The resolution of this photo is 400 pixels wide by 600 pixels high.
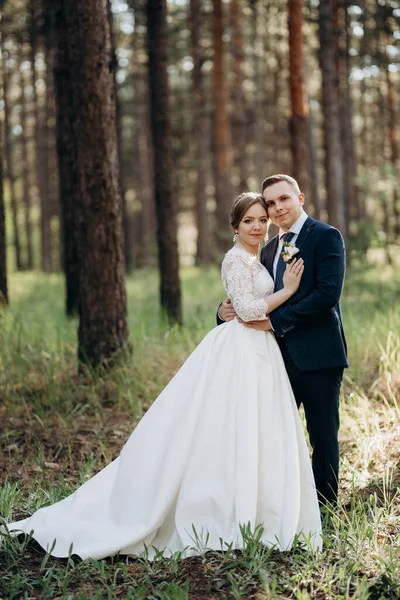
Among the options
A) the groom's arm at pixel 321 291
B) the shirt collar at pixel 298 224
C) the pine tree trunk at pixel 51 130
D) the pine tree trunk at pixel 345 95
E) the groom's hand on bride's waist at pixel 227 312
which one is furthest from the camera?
the pine tree trunk at pixel 345 95

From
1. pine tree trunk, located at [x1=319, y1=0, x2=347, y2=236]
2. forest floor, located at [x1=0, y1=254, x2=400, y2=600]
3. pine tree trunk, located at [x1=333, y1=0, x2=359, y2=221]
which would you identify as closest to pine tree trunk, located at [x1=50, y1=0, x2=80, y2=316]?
forest floor, located at [x1=0, y1=254, x2=400, y2=600]

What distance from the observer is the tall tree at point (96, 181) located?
7086 mm

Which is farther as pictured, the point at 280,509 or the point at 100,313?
the point at 100,313

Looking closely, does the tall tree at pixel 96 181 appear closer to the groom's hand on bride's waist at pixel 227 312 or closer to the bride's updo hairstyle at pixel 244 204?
the groom's hand on bride's waist at pixel 227 312

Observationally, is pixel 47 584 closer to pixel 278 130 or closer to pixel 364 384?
pixel 364 384

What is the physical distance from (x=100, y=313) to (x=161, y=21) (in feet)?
18.1

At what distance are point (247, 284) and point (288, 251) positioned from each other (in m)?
0.35

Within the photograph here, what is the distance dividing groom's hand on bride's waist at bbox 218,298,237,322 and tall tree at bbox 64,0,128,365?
2.99 metres

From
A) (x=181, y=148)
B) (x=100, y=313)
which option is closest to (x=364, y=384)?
(x=100, y=313)

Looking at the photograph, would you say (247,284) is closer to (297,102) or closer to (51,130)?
(297,102)

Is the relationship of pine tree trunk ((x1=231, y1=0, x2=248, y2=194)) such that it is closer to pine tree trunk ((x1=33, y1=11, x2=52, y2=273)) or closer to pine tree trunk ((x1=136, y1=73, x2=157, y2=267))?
pine tree trunk ((x1=136, y1=73, x2=157, y2=267))

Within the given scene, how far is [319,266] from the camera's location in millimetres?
4230

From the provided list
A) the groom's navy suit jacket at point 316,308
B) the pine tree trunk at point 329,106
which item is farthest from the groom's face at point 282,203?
the pine tree trunk at point 329,106

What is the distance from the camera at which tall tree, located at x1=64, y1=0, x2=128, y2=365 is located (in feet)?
23.2
